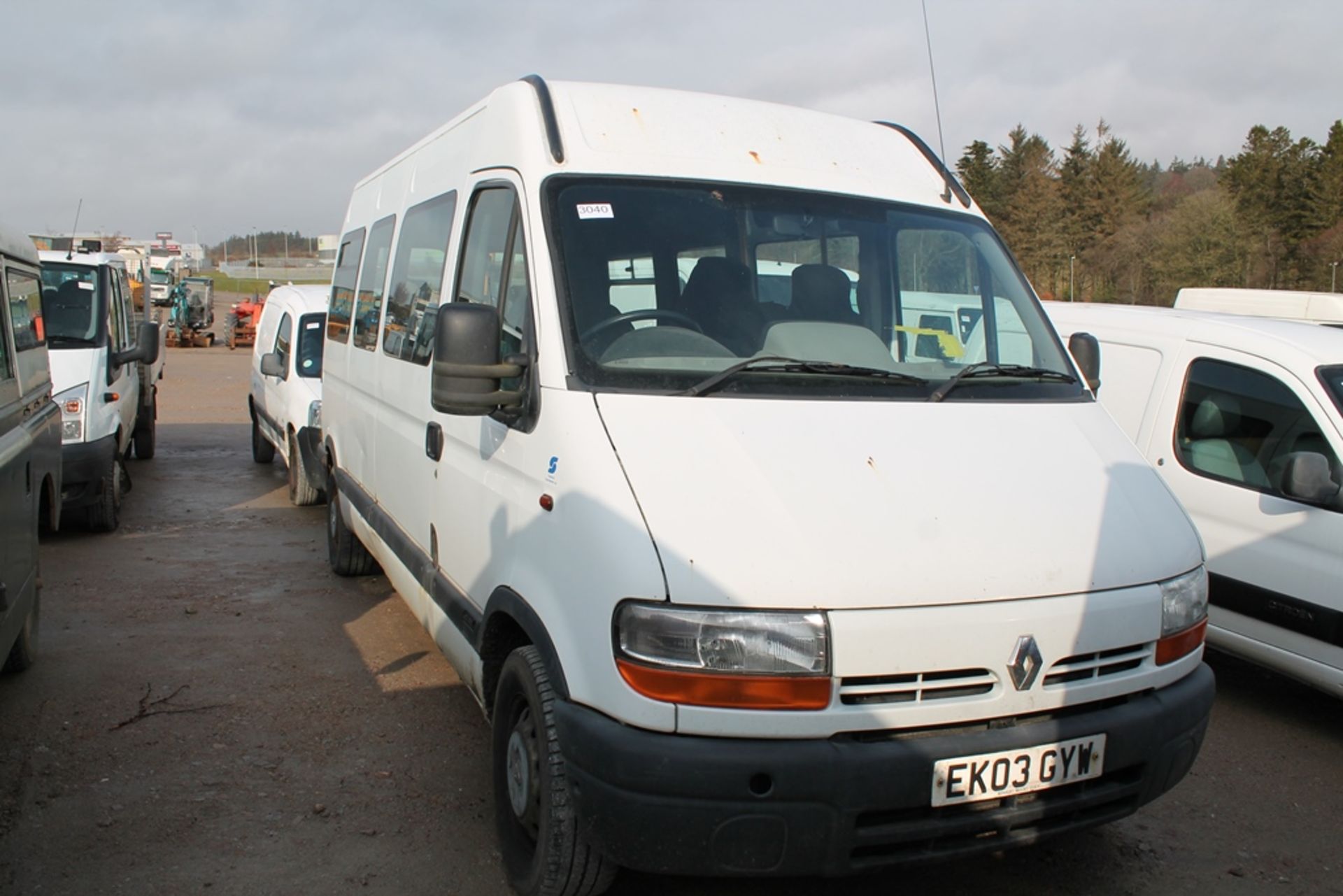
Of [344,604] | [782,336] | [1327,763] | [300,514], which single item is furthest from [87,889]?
[300,514]

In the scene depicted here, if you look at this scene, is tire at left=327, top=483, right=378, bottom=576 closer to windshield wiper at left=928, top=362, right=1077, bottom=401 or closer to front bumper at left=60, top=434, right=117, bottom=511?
front bumper at left=60, top=434, right=117, bottom=511

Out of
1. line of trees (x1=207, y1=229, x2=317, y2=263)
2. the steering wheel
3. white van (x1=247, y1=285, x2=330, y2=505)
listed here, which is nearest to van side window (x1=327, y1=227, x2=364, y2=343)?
white van (x1=247, y1=285, x2=330, y2=505)

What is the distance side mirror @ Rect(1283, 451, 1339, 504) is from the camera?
4.73 meters

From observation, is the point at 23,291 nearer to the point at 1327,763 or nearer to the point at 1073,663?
the point at 1073,663

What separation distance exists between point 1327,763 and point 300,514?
7.64 meters

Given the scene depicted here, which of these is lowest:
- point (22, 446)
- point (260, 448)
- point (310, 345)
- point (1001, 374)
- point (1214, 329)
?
point (260, 448)

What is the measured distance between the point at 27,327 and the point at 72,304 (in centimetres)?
431

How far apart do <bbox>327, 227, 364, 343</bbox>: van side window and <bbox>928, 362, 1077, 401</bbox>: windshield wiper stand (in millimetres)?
3925

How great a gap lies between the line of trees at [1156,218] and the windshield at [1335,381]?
126 feet

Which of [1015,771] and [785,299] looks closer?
[1015,771]

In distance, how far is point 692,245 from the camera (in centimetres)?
377

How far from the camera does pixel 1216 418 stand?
5508 millimetres

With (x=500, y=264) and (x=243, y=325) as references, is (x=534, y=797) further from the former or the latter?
(x=243, y=325)

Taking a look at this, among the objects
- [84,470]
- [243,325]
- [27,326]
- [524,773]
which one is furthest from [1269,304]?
[243,325]
